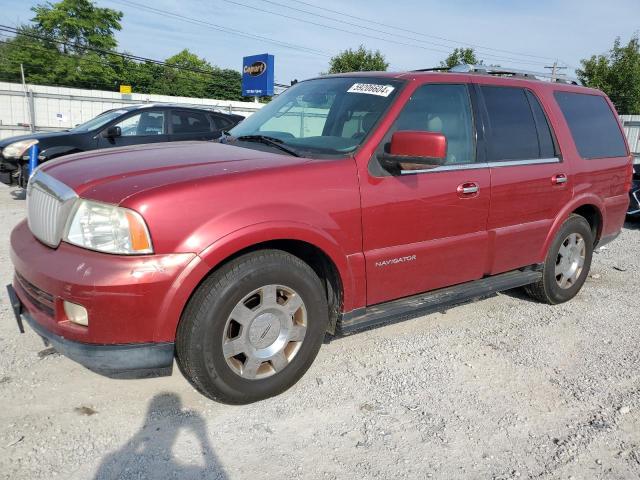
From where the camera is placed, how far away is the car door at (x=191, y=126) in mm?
9000

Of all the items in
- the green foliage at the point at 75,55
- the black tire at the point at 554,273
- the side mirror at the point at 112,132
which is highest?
the green foliage at the point at 75,55

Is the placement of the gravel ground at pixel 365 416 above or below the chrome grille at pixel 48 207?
below

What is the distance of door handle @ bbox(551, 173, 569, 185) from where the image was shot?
4.29 metres

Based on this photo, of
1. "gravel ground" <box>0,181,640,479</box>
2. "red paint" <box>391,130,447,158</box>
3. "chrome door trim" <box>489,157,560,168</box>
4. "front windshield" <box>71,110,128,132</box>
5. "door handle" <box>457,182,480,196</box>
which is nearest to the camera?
"gravel ground" <box>0,181,640,479</box>

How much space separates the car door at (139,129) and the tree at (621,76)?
1012 inches

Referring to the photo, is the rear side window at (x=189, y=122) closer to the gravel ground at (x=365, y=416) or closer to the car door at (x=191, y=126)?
the car door at (x=191, y=126)

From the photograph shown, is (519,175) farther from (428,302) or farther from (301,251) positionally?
(301,251)

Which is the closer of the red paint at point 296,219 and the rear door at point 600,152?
the red paint at point 296,219

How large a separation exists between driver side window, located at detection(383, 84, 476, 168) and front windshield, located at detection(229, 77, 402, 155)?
17 cm

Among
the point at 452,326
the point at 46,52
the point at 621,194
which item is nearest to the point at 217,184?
the point at 452,326

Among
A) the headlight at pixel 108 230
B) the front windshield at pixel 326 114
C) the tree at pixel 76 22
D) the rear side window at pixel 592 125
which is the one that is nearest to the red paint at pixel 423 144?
the front windshield at pixel 326 114

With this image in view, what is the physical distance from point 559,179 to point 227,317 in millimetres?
3086

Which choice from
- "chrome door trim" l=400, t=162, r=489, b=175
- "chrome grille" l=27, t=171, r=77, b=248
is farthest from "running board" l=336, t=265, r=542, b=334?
"chrome grille" l=27, t=171, r=77, b=248

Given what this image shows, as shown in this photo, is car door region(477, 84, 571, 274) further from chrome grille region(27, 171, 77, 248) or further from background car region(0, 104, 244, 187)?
background car region(0, 104, 244, 187)
